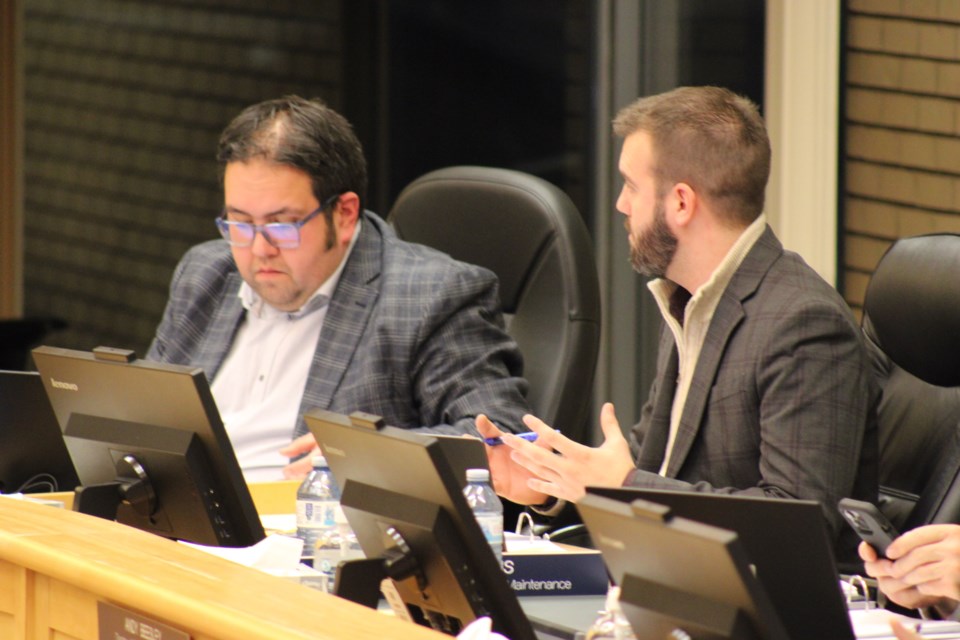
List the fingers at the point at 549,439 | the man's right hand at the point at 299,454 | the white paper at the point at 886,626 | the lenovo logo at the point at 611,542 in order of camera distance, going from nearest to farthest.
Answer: the lenovo logo at the point at 611,542
the white paper at the point at 886,626
the fingers at the point at 549,439
the man's right hand at the point at 299,454

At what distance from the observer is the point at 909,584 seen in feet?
6.29

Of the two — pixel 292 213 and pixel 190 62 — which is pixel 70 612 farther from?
pixel 190 62

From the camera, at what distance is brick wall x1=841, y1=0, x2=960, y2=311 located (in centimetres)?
359

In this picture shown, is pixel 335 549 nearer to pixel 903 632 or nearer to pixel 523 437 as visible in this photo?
pixel 523 437

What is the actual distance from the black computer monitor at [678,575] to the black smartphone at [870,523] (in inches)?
19.2

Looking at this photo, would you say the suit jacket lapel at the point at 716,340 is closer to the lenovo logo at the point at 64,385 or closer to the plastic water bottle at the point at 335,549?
the plastic water bottle at the point at 335,549

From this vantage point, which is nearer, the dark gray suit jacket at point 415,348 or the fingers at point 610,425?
the fingers at point 610,425

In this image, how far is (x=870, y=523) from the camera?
6.18ft

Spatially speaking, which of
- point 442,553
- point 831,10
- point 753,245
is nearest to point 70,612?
point 442,553

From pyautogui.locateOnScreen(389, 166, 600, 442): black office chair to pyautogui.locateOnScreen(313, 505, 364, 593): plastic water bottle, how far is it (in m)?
0.90

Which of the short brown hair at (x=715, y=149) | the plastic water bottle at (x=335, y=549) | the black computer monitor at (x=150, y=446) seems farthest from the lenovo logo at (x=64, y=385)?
the short brown hair at (x=715, y=149)

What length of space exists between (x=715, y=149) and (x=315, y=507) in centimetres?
90

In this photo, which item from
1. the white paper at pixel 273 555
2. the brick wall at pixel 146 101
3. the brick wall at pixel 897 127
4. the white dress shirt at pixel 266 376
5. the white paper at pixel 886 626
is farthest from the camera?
the brick wall at pixel 146 101

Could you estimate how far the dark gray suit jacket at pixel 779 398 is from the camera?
7.61ft
